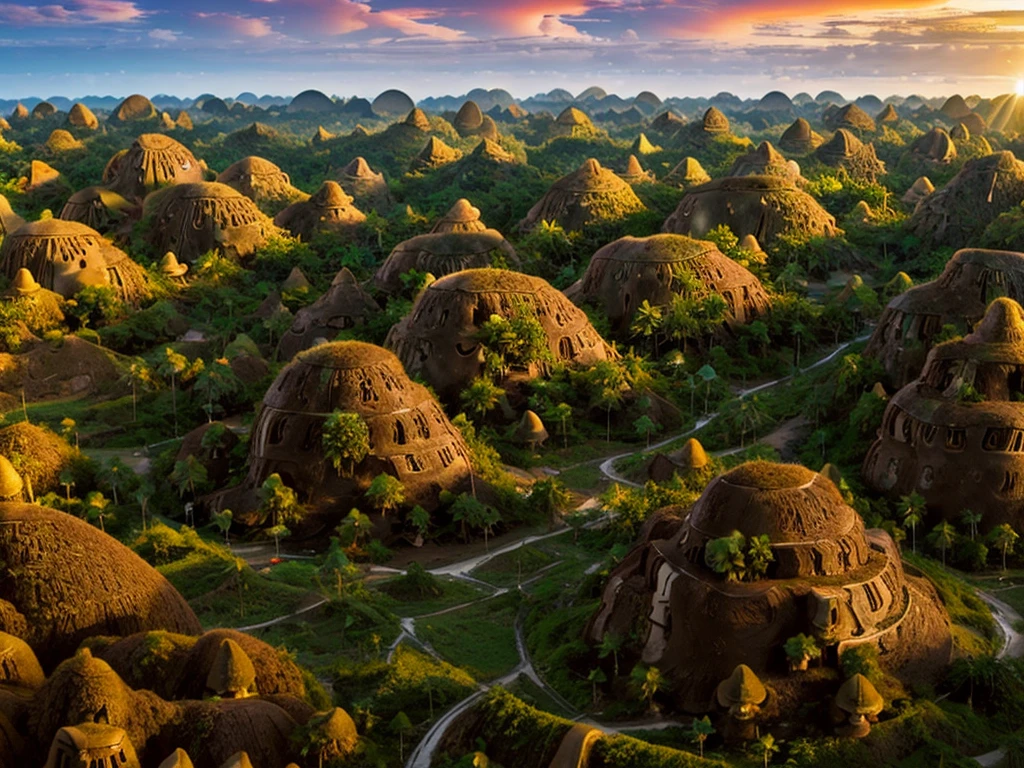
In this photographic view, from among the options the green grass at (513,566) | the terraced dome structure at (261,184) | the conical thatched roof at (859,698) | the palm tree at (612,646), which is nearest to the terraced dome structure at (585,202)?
the terraced dome structure at (261,184)

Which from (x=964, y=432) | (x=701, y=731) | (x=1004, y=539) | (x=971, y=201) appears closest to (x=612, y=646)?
(x=701, y=731)

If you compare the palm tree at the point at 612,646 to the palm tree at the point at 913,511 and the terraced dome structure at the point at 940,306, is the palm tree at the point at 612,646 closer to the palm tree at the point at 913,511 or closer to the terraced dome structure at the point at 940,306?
the palm tree at the point at 913,511

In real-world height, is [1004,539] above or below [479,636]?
above

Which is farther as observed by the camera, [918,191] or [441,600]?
[918,191]

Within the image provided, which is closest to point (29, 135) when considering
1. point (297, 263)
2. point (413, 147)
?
point (413, 147)

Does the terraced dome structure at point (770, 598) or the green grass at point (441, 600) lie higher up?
the terraced dome structure at point (770, 598)

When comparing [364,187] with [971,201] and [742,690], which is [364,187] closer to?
[971,201]
